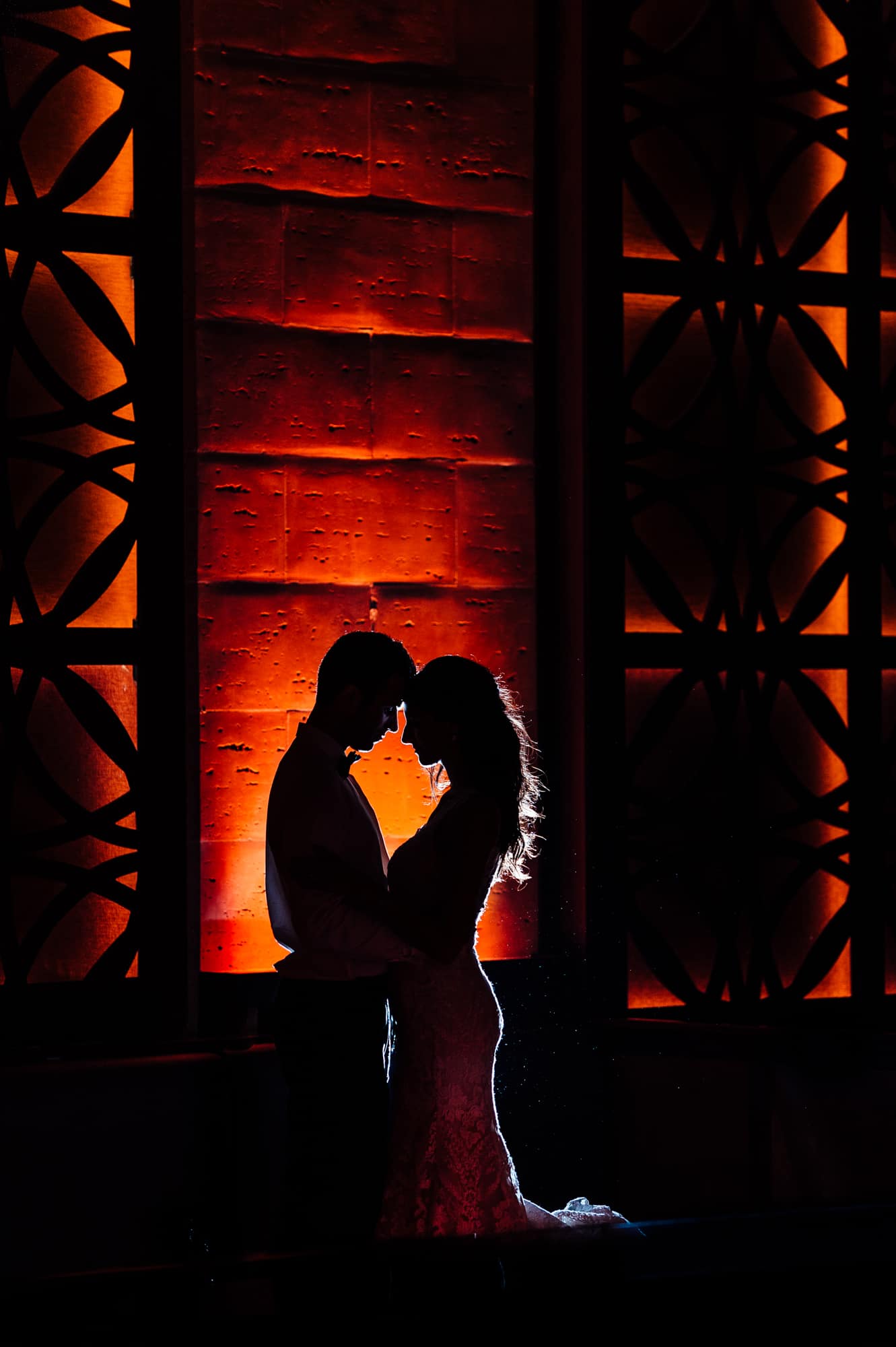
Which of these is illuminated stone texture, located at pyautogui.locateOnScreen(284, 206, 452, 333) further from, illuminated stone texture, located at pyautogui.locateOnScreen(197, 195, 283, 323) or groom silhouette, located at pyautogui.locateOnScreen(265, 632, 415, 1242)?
groom silhouette, located at pyautogui.locateOnScreen(265, 632, 415, 1242)

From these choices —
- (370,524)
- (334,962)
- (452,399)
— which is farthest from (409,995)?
(452,399)

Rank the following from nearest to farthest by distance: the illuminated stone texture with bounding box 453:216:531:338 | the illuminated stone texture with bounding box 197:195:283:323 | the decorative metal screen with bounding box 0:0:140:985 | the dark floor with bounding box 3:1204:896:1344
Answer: the dark floor with bounding box 3:1204:896:1344 < the decorative metal screen with bounding box 0:0:140:985 < the illuminated stone texture with bounding box 197:195:283:323 < the illuminated stone texture with bounding box 453:216:531:338

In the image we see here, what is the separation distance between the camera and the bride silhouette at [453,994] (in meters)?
3.13

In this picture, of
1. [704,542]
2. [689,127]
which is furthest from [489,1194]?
Result: [689,127]

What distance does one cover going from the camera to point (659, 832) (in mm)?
4875

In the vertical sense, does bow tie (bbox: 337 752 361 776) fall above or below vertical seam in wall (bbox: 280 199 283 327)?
below

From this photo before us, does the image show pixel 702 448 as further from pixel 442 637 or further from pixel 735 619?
pixel 442 637

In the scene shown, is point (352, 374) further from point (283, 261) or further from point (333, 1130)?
point (333, 1130)

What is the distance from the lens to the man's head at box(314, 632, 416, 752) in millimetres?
3457

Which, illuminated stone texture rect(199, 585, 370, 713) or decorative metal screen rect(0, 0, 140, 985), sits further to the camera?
illuminated stone texture rect(199, 585, 370, 713)

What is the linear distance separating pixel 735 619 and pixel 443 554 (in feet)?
3.82

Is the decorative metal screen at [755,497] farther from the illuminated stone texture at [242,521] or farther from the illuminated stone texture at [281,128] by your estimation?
the illuminated stone texture at [242,521]

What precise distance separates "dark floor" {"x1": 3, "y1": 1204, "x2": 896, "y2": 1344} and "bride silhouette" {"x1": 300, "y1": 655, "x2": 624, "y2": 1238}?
1.01 feet

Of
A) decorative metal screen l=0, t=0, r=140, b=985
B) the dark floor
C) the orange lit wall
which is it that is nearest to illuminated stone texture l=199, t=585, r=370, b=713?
the orange lit wall
